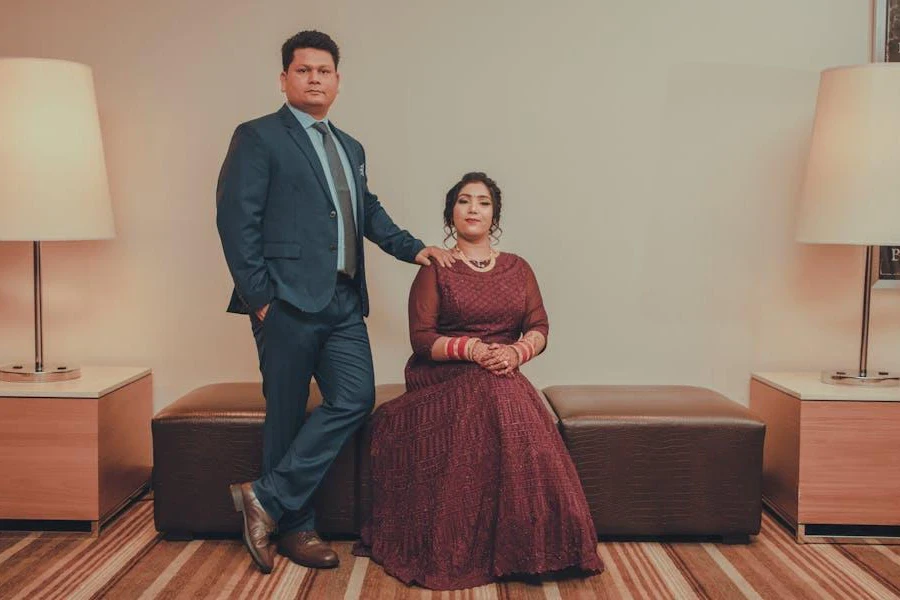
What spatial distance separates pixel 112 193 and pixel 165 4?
2.45ft

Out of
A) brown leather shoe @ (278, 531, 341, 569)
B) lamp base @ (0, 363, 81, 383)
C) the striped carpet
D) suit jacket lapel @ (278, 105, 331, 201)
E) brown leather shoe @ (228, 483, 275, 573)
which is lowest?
the striped carpet

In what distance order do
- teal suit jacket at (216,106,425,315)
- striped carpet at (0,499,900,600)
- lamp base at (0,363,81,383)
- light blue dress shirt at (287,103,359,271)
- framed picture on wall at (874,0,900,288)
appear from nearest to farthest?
1. striped carpet at (0,499,900,600)
2. teal suit jacket at (216,106,425,315)
3. light blue dress shirt at (287,103,359,271)
4. lamp base at (0,363,81,383)
5. framed picture on wall at (874,0,900,288)

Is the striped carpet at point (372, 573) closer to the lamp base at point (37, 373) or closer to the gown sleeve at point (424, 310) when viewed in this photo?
the lamp base at point (37, 373)

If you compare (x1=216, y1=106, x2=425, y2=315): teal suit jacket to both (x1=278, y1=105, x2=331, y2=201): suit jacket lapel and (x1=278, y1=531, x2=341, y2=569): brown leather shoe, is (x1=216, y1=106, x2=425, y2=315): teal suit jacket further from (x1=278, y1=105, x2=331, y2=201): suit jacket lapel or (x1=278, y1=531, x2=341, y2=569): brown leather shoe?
(x1=278, y1=531, x2=341, y2=569): brown leather shoe

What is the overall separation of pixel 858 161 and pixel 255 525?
2.27 metres

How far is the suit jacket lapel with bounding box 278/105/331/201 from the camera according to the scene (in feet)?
9.19

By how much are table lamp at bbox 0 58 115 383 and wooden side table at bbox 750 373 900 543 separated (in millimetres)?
2488

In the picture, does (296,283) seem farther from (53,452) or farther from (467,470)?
(53,452)

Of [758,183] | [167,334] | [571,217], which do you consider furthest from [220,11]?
[758,183]

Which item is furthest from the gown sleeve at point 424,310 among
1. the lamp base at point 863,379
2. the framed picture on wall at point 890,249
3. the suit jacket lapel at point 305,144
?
the framed picture on wall at point 890,249

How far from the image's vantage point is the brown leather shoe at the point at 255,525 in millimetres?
2734

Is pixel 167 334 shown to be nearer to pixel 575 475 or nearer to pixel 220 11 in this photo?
pixel 220 11

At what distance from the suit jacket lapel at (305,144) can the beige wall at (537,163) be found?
77 centimetres

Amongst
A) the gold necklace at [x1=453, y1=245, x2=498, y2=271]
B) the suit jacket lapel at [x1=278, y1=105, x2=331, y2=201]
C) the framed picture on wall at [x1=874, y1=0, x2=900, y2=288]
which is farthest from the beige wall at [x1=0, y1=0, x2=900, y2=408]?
the suit jacket lapel at [x1=278, y1=105, x2=331, y2=201]
